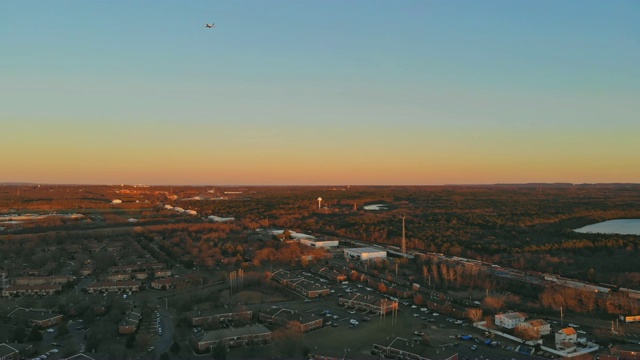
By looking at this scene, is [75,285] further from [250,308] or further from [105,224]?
[105,224]

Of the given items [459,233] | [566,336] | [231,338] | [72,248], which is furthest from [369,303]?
[459,233]

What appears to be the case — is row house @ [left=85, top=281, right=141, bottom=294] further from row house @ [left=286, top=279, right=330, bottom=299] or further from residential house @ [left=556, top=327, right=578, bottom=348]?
residential house @ [left=556, top=327, right=578, bottom=348]

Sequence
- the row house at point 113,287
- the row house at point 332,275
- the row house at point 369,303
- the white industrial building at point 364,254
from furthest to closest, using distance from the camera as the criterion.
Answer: the white industrial building at point 364,254
the row house at point 332,275
the row house at point 113,287
the row house at point 369,303

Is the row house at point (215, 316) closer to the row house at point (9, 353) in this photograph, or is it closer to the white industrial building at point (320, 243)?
the row house at point (9, 353)

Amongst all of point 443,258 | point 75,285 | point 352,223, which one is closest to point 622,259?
point 443,258

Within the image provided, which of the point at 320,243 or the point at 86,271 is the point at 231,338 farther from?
the point at 320,243

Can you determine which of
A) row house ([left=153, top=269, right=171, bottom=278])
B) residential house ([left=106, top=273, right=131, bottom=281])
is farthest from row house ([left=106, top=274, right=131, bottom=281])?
row house ([left=153, top=269, right=171, bottom=278])

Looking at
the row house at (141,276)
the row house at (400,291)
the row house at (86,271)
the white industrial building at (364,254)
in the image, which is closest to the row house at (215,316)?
the row house at (400,291)
